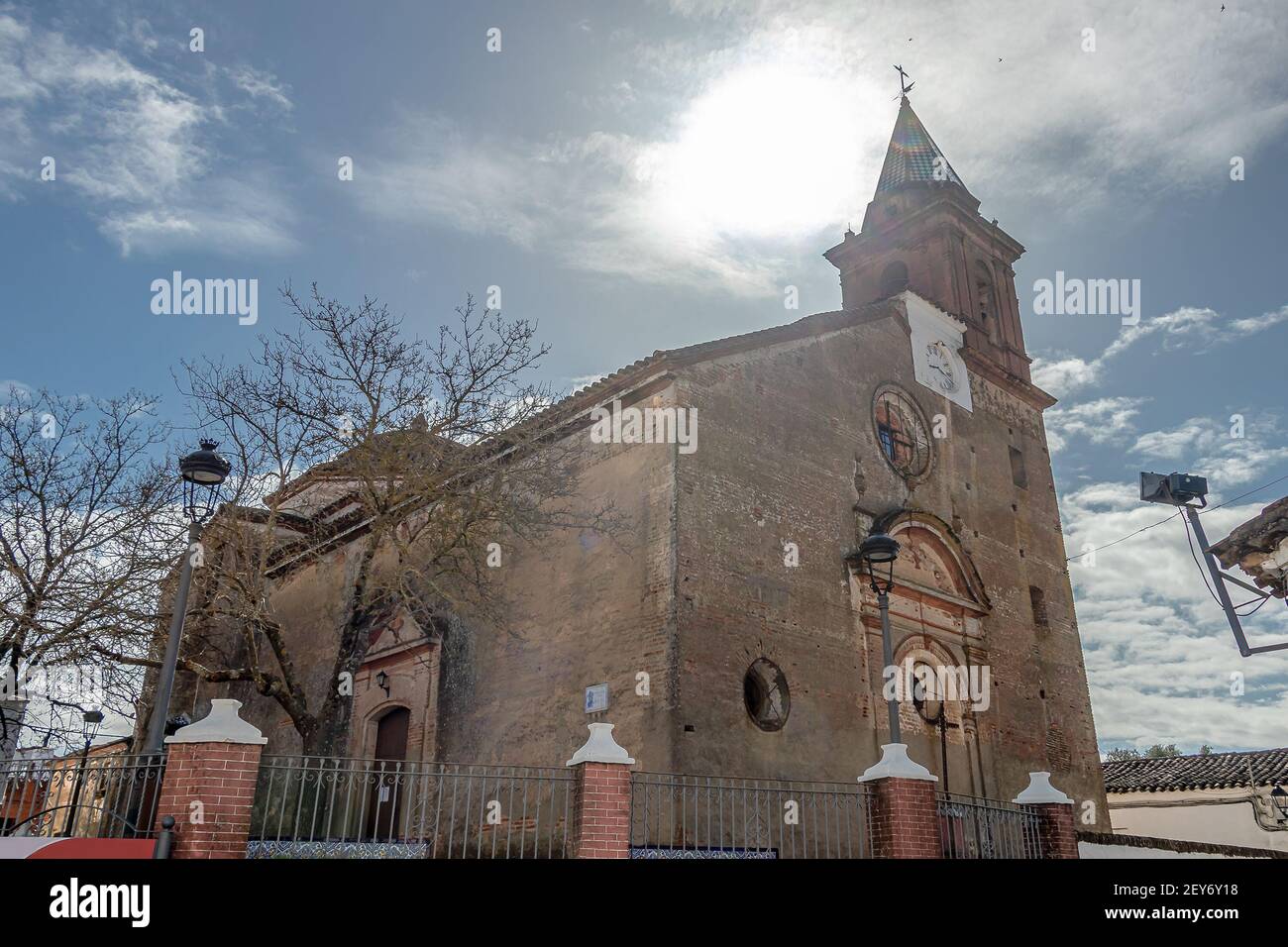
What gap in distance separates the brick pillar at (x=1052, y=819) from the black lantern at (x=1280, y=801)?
14519 millimetres

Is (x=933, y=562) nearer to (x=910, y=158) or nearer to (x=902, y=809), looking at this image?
(x=902, y=809)

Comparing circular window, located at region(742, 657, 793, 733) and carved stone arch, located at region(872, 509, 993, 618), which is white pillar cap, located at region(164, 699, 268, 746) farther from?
carved stone arch, located at region(872, 509, 993, 618)

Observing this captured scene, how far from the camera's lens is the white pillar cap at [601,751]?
805cm

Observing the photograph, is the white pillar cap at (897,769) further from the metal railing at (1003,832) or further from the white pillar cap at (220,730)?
the white pillar cap at (220,730)

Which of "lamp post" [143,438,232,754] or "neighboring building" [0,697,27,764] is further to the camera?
"neighboring building" [0,697,27,764]

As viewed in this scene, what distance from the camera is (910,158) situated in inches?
902

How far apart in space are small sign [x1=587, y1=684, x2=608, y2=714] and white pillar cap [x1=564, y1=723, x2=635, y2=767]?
13.2 ft

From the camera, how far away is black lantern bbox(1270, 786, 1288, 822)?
867 inches

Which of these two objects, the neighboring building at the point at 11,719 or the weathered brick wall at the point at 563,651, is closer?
the weathered brick wall at the point at 563,651

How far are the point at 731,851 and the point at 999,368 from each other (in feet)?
45.0

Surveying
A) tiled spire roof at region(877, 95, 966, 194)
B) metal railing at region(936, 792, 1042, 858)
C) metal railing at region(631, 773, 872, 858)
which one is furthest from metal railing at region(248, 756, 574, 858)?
tiled spire roof at region(877, 95, 966, 194)

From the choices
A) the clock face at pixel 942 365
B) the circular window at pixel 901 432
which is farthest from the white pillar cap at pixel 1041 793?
the clock face at pixel 942 365

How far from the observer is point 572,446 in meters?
15.1
